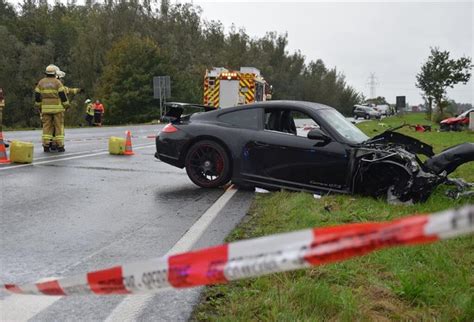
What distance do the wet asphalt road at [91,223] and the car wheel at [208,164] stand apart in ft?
0.52

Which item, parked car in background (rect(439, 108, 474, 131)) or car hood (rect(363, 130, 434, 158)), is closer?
car hood (rect(363, 130, 434, 158))

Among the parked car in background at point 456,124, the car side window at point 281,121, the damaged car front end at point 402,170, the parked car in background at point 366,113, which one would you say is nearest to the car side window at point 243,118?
the car side window at point 281,121

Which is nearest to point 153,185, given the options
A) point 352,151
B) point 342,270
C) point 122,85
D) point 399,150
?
point 352,151

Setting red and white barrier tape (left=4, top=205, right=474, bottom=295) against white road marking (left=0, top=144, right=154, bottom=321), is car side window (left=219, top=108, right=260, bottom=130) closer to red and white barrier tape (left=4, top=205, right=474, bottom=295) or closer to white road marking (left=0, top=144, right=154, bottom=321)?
white road marking (left=0, top=144, right=154, bottom=321)

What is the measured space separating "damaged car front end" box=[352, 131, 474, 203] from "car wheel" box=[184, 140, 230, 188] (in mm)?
1941

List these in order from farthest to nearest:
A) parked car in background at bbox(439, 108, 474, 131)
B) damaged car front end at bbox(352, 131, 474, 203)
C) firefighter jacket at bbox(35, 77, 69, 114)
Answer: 1. parked car in background at bbox(439, 108, 474, 131)
2. firefighter jacket at bbox(35, 77, 69, 114)
3. damaged car front end at bbox(352, 131, 474, 203)

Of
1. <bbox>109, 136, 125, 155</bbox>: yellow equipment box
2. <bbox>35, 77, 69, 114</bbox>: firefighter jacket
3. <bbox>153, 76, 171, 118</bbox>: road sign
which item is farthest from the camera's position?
<bbox>153, 76, 171, 118</bbox>: road sign

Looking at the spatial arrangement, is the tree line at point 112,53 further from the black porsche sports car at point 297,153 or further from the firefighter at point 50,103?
the black porsche sports car at point 297,153

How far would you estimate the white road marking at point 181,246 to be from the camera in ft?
9.64

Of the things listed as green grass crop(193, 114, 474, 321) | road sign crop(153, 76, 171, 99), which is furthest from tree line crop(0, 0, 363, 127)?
green grass crop(193, 114, 474, 321)

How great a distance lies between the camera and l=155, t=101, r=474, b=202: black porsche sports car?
604 centimetres

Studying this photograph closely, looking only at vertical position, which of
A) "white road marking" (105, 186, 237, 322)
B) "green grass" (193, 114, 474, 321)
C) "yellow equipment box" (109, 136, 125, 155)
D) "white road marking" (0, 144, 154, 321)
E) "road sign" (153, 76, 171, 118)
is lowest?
"white road marking" (105, 186, 237, 322)

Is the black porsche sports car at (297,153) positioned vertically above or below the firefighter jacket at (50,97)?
below

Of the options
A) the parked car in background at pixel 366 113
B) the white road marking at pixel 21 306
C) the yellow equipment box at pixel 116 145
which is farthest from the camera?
the parked car in background at pixel 366 113
